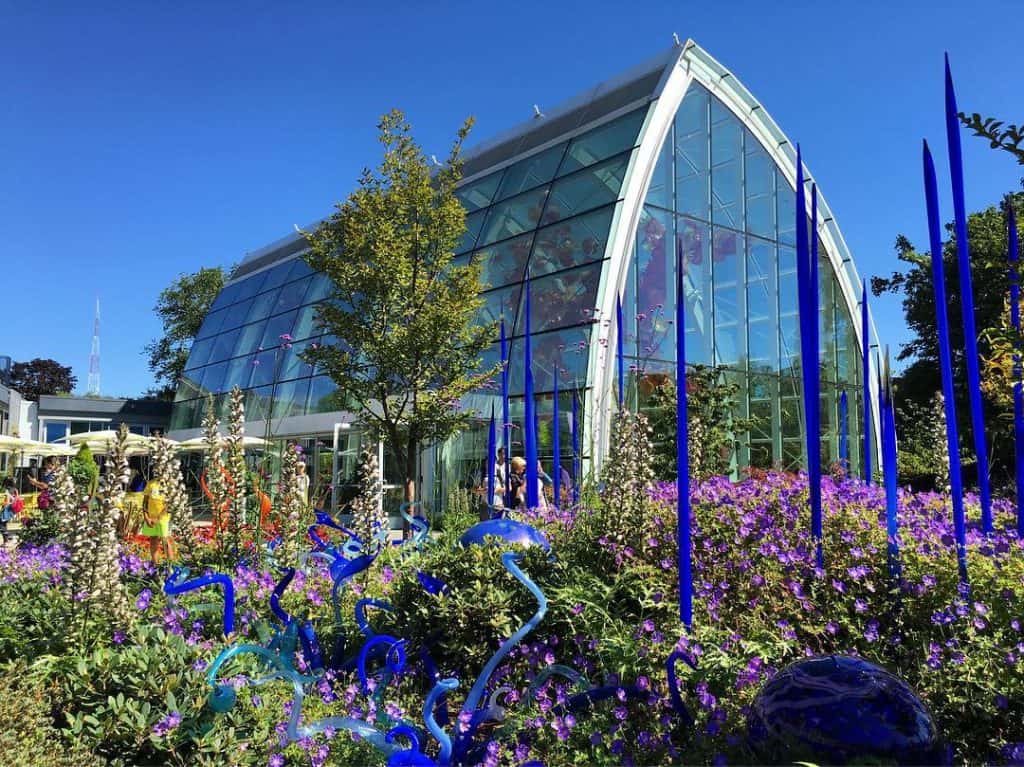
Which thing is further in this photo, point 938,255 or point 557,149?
point 557,149

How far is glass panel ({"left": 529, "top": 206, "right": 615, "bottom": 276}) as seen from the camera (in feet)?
39.9

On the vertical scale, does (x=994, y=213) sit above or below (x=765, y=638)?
above

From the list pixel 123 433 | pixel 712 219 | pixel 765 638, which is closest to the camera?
pixel 765 638

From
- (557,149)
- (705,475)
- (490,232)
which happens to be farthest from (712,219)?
(705,475)

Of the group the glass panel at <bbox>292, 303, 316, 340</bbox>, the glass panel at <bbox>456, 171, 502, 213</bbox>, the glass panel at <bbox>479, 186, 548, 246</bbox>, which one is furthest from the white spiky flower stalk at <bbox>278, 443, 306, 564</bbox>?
the glass panel at <bbox>292, 303, 316, 340</bbox>

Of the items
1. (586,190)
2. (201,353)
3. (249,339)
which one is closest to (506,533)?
(586,190)

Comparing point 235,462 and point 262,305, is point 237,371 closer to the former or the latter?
point 262,305

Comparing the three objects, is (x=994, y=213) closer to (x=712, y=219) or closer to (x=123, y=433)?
(x=712, y=219)

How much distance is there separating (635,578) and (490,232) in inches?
478

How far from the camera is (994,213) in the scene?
18.7 metres

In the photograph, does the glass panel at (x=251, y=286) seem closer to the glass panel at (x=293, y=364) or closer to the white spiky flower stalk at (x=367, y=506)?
the glass panel at (x=293, y=364)

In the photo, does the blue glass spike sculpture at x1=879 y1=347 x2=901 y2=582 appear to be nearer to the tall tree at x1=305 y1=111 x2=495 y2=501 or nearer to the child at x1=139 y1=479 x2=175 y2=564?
the child at x1=139 y1=479 x2=175 y2=564

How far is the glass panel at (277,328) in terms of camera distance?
20375mm

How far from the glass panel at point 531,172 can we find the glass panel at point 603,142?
33cm
